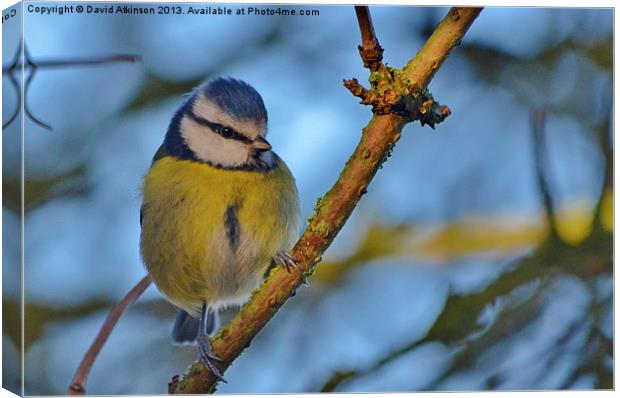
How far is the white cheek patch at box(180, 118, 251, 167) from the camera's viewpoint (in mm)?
2211

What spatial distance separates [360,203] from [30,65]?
2.76ft

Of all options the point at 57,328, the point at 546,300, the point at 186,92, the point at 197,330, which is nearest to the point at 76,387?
the point at 57,328

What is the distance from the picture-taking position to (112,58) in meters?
2.20

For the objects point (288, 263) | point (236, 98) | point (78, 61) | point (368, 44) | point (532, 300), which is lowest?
point (532, 300)

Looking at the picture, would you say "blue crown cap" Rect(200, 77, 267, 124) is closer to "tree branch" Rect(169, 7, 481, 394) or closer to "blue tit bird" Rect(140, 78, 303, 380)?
"blue tit bird" Rect(140, 78, 303, 380)

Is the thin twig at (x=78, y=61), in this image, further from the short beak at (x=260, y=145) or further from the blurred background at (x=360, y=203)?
the short beak at (x=260, y=145)

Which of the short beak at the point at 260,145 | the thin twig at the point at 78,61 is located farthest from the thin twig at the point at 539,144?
the thin twig at the point at 78,61

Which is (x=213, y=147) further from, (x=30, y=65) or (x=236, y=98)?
(x=30, y=65)

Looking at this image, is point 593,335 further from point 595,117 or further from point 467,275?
point 595,117

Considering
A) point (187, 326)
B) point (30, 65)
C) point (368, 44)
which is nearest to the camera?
point (368, 44)

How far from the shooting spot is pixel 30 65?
84.0 inches

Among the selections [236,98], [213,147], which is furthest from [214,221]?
[236,98]

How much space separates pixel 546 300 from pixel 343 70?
734 millimetres

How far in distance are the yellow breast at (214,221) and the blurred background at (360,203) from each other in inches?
1.9
